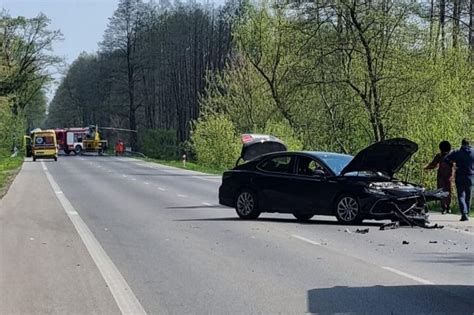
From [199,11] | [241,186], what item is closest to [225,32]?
[199,11]

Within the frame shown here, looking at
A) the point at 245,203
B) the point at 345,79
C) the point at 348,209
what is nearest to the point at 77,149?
the point at 345,79

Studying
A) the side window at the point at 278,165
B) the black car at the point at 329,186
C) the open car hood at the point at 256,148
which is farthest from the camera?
the open car hood at the point at 256,148

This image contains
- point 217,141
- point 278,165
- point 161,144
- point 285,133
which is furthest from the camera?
point 161,144

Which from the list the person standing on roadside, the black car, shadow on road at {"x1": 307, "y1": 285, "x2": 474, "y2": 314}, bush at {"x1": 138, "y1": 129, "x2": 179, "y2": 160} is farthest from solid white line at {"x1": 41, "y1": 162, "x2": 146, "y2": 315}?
bush at {"x1": 138, "y1": 129, "x2": 179, "y2": 160}

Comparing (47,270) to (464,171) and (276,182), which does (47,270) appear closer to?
(276,182)

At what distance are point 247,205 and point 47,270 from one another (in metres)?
A: 7.76

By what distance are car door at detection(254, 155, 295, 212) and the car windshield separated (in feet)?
2.38

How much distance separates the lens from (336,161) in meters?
17.7

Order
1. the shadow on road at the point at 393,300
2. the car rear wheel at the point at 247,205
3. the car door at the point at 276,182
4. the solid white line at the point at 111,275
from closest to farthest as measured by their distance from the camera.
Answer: the shadow on road at the point at 393,300 < the solid white line at the point at 111,275 < the car door at the point at 276,182 < the car rear wheel at the point at 247,205

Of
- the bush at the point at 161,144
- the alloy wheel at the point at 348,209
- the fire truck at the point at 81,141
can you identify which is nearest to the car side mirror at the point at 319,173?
the alloy wheel at the point at 348,209

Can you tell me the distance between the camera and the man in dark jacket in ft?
60.1

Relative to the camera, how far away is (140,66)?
309ft

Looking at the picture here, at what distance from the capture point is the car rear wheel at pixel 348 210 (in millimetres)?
16781

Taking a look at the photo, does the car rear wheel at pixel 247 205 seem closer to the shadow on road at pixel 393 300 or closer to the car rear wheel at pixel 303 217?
the car rear wheel at pixel 303 217
